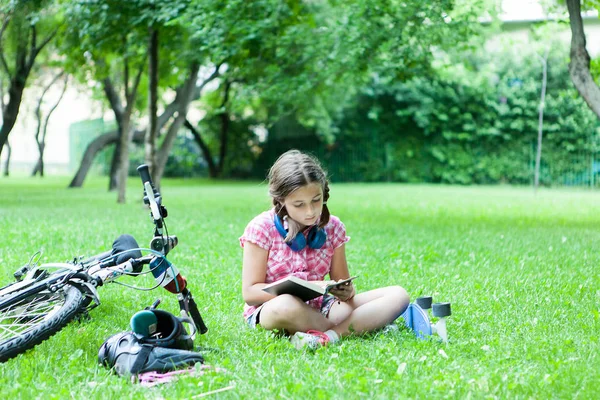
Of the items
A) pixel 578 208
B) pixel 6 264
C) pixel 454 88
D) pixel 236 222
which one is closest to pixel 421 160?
pixel 454 88

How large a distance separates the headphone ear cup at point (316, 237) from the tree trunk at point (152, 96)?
363 inches

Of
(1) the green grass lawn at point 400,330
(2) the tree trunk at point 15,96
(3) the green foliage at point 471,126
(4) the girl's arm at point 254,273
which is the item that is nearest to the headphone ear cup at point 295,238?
(4) the girl's arm at point 254,273

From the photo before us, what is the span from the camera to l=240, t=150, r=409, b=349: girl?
3.80 meters

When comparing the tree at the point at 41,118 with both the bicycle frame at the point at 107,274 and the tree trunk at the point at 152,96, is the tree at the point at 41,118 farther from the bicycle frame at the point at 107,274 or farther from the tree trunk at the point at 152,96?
the bicycle frame at the point at 107,274

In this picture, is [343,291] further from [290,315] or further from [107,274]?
[107,274]

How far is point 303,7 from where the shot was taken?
13.3 meters

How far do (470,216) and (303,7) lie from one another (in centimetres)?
482

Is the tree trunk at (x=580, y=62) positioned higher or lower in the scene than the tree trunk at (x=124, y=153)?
higher

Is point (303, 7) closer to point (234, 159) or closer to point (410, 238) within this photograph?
point (410, 238)

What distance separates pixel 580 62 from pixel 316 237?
6250 mm

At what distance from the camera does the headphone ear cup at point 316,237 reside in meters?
3.99

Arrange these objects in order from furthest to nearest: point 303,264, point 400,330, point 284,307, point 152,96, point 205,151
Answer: point 205,151, point 152,96, point 400,330, point 303,264, point 284,307

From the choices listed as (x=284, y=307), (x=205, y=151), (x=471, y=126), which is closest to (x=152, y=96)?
(x=284, y=307)

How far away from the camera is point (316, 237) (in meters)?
3.99
